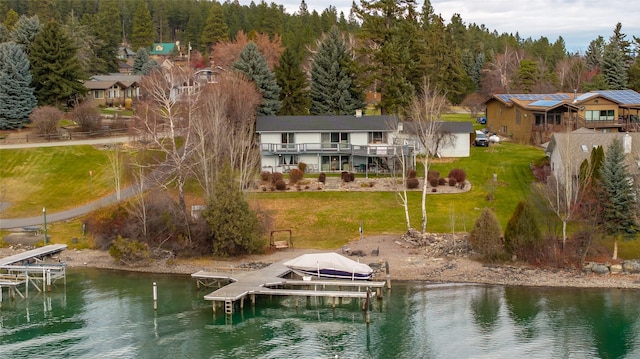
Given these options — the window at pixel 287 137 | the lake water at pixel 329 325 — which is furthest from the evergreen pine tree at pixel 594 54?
the lake water at pixel 329 325

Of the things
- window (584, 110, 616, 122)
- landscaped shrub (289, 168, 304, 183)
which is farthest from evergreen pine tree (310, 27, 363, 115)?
window (584, 110, 616, 122)

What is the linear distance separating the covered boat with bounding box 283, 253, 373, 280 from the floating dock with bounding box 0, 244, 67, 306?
14.3 meters

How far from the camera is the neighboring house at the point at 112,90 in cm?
10181

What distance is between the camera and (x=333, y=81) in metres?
77.6

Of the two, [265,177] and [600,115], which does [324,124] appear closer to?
[265,177]

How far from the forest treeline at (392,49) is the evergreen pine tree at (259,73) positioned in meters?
5.09

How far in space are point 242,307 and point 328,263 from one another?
5604 mm

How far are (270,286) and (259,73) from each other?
120 feet

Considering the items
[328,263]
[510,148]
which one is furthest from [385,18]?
[328,263]

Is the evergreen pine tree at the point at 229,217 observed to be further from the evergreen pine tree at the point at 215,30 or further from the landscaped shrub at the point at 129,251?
the evergreen pine tree at the point at 215,30

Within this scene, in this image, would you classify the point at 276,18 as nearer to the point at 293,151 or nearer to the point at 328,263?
the point at 293,151

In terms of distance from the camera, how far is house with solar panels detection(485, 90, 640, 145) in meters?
75.9

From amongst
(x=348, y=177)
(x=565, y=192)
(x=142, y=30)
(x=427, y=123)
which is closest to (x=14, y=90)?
(x=348, y=177)

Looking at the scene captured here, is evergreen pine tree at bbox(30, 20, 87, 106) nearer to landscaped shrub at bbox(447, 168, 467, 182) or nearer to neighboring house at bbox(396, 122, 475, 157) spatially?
neighboring house at bbox(396, 122, 475, 157)
